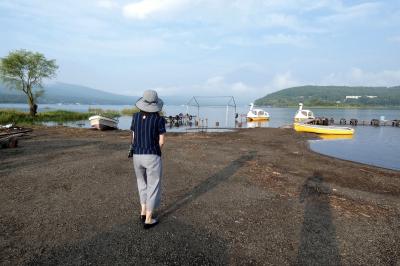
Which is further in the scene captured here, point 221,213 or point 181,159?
point 181,159

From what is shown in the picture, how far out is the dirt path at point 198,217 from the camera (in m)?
4.88

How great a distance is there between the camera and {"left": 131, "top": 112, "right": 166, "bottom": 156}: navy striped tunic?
18.1ft

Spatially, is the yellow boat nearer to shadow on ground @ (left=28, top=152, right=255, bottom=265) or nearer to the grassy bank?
shadow on ground @ (left=28, top=152, right=255, bottom=265)

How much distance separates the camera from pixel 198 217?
652 cm

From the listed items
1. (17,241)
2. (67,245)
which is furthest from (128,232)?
(17,241)

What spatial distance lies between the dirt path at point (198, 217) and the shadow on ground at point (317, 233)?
0.02 metres

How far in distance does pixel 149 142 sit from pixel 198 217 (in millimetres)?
2188

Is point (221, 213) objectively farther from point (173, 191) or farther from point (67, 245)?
point (67, 245)

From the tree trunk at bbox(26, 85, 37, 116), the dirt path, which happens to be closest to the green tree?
the tree trunk at bbox(26, 85, 37, 116)

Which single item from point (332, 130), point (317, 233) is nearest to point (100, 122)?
point (317, 233)

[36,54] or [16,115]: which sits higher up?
[36,54]

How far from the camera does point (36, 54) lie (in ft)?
145

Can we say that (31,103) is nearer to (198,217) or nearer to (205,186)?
(205,186)

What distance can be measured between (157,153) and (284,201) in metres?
Result: 4.22
